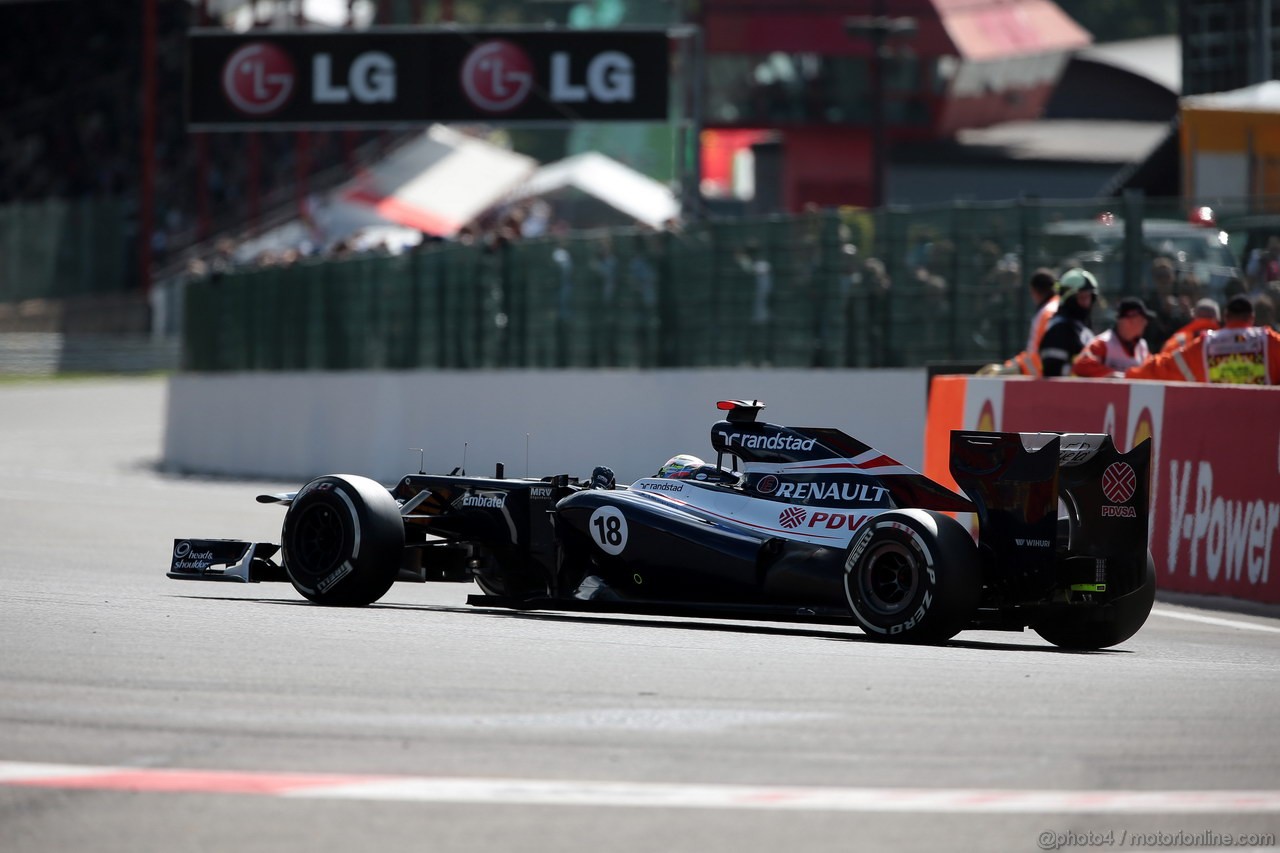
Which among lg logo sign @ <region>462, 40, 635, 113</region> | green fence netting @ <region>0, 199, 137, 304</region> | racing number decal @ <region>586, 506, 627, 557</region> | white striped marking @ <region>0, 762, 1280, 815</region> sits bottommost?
white striped marking @ <region>0, 762, 1280, 815</region>

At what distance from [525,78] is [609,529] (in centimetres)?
2082

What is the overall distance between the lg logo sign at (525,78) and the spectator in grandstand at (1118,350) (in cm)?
1608

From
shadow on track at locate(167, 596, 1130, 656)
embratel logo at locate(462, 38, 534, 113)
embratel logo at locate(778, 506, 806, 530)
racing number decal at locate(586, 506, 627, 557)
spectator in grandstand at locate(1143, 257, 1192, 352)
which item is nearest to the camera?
shadow on track at locate(167, 596, 1130, 656)

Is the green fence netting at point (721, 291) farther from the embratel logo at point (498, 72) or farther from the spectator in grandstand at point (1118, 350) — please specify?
the embratel logo at point (498, 72)

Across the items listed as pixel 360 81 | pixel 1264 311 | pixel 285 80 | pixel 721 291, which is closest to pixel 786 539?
pixel 1264 311

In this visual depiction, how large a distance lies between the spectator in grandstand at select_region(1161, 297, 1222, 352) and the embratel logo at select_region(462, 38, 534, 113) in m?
17.0

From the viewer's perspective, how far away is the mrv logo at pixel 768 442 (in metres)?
10.4

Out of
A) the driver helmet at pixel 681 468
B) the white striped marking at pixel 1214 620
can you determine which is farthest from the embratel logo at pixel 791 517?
the white striped marking at pixel 1214 620

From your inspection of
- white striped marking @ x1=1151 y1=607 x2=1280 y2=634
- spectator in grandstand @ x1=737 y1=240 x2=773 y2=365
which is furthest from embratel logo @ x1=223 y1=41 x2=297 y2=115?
white striped marking @ x1=1151 y1=607 x2=1280 y2=634

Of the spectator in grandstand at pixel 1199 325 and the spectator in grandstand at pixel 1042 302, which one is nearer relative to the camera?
the spectator in grandstand at pixel 1199 325

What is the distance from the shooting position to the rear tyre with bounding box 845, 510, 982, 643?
9297 mm

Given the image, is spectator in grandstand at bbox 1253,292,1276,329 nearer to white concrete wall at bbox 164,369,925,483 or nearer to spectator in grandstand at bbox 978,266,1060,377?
spectator in grandstand at bbox 978,266,1060,377

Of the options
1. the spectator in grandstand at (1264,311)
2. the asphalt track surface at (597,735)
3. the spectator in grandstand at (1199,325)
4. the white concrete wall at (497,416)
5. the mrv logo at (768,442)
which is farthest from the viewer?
the white concrete wall at (497,416)

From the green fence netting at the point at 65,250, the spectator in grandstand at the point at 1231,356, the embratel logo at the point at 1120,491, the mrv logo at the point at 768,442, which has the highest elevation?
the green fence netting at the point at 65,250
